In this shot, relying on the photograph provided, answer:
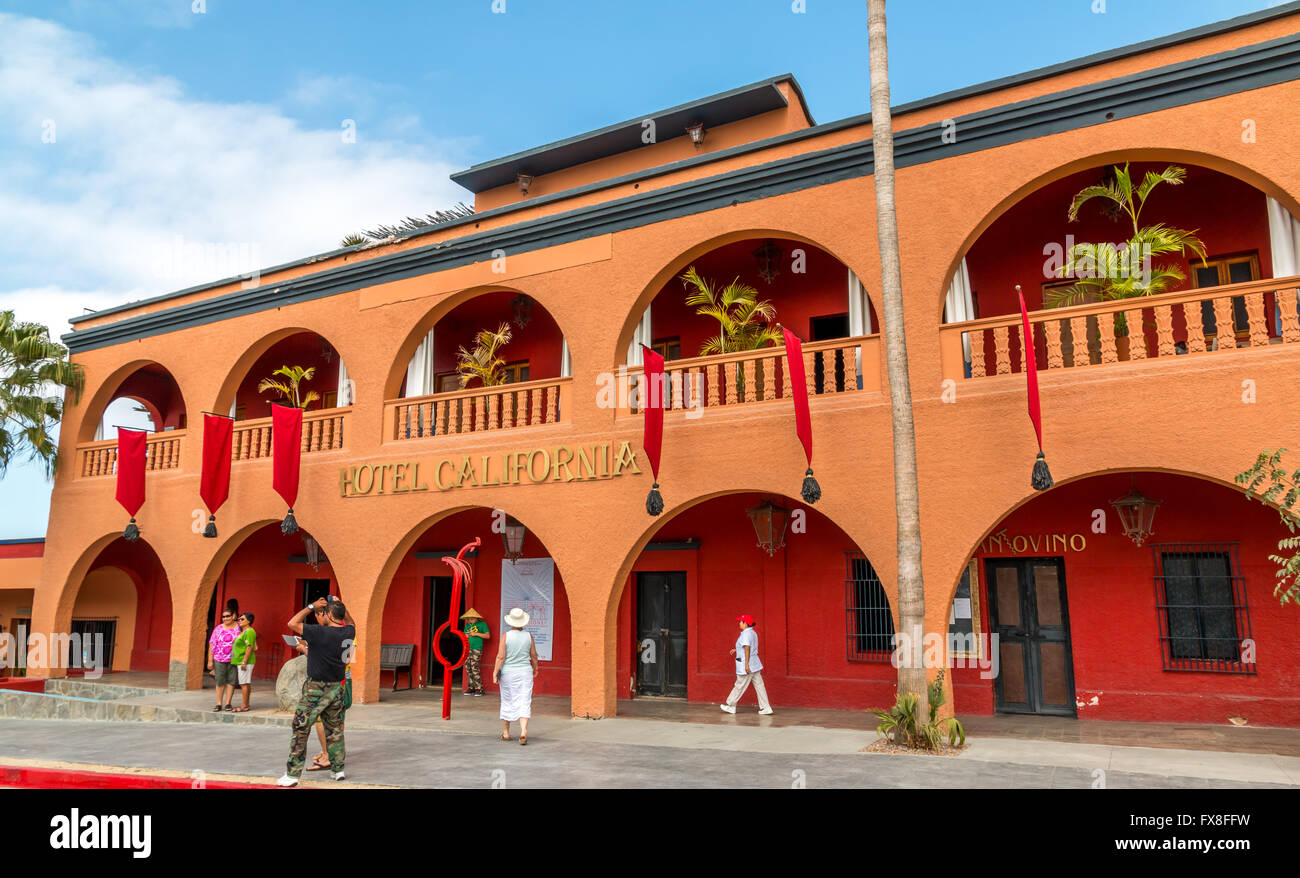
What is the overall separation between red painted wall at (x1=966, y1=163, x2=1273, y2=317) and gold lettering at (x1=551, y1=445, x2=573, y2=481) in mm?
6425

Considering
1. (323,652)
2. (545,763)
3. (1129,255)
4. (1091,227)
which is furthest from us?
(1091,227)

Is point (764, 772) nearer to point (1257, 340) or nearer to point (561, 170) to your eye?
point (1257, 340)

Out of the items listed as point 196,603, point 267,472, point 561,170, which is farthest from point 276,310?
point 561,170

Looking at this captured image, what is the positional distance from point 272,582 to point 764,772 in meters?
14.7

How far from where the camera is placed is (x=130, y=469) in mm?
17094

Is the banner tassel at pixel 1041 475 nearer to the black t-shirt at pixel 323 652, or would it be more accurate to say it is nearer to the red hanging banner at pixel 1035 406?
the red hanging banner at pixel 1035 406

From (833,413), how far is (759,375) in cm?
169

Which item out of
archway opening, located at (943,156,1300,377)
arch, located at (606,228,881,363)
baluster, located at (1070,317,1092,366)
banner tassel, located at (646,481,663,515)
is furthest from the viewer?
arch, located at (606,228,881,363)

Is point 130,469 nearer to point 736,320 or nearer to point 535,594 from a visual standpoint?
point 535,594

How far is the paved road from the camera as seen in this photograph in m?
7.88

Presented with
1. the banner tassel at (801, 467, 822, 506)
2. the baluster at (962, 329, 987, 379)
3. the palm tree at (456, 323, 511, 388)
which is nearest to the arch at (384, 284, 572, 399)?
the palm tree at (456, 323, 511, 388)

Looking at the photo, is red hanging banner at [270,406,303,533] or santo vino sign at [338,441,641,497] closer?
santo vino sign at [338,441,641,497]

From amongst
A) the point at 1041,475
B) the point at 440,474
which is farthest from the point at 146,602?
the point at 1041,475

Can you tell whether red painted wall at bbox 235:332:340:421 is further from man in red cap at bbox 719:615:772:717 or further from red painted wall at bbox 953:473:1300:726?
red painted wall at bbox 953:473:1300:726
